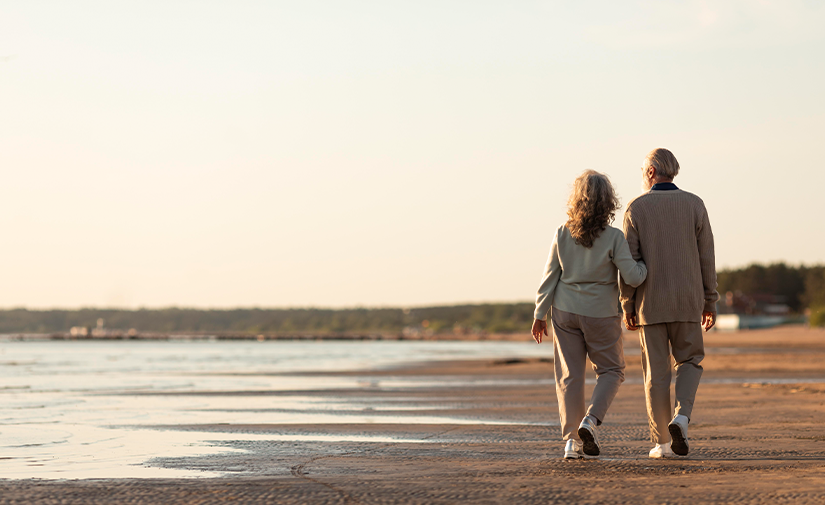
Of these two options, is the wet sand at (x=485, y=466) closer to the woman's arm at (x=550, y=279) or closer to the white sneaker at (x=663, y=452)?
the white sneaker at (x=663, y=452)

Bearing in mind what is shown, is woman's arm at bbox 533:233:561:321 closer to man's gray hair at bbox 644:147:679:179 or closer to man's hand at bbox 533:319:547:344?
man's hand at bbox 533:319:547:344

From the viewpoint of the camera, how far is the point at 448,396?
1427 cm

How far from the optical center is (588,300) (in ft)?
19.6

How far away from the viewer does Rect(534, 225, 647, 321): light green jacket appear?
19.4 ft

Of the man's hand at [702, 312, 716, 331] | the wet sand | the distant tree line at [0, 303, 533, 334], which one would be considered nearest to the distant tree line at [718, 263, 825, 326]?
the distant tree line at [0, 303, 533, 334]

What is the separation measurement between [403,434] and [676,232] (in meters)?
3.31

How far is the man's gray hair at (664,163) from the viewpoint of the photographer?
6164 millimetres

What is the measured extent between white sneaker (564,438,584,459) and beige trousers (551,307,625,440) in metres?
0.04

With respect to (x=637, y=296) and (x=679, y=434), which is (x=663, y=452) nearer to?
(x=679, y=434)

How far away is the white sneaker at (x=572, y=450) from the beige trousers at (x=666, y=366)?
1.69 feet

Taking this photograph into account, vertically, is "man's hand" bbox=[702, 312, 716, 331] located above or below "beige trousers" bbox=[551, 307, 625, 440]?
above

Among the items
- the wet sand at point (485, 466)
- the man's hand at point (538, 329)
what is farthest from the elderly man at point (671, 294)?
the man's hand at point (538, 329)

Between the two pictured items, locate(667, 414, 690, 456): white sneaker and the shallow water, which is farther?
the shallow water

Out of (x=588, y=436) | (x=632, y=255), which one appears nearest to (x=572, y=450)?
(x=588, y=436)
